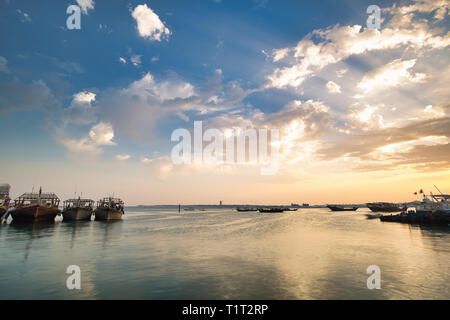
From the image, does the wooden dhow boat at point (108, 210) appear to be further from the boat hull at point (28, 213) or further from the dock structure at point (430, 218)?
the dock structure at point (430, 218)

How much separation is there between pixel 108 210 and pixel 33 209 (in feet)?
64.6

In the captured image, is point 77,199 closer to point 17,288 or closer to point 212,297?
point 17,288

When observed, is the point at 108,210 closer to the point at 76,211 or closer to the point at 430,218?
the point at 76,211

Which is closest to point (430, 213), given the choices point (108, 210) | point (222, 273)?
point (222, 273)

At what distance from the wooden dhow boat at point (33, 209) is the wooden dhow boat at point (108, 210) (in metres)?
12.4

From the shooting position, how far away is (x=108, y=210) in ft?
229

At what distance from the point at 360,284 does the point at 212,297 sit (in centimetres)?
967

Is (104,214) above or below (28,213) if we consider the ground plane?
below

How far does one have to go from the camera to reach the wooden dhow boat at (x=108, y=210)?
7000 centimetres

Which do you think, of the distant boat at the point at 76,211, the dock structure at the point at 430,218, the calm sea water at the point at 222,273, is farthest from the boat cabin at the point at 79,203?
the dock structure at the point at 430,218

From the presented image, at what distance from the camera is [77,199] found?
71.9 meters

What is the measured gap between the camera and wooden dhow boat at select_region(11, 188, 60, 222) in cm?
5350

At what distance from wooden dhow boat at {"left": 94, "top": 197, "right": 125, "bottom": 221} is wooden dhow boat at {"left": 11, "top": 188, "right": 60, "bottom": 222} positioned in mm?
12358
